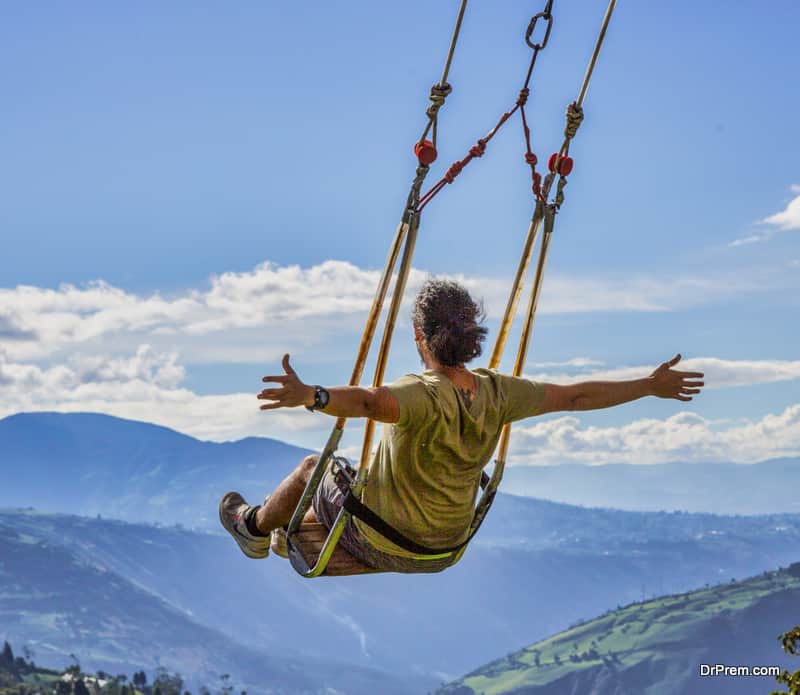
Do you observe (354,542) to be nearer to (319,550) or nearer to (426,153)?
(319,550)

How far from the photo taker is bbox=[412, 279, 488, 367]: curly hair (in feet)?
20.4

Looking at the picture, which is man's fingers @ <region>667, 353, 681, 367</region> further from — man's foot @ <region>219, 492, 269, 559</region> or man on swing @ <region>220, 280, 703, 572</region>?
man's foot @ <region>219, 492, 269, 559</region>

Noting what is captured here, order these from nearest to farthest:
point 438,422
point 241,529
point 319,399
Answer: point 319,399 < point 438,422 < point 241,529

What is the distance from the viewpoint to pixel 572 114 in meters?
7.64

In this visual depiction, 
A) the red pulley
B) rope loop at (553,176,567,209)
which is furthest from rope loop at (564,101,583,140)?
the red pulley

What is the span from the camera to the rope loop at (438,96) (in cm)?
705

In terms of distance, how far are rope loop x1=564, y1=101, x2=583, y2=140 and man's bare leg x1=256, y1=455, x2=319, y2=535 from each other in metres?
2.57

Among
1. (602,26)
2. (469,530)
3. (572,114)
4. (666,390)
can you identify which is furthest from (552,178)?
(469,530)

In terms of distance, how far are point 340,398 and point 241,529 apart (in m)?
2.11

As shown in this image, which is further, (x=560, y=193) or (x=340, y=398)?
(x=560, y=193)

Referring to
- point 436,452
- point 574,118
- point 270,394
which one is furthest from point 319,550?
point 574,118

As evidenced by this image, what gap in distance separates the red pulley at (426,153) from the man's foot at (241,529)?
228 cm

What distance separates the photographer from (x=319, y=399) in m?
5.44

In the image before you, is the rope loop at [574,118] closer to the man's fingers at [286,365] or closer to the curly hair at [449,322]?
the curly hair at [449,322]
